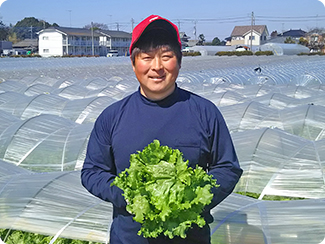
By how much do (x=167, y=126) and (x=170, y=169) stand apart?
0.34 metres

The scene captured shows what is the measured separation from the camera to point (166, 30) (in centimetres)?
269

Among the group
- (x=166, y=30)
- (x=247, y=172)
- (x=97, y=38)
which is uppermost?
(x=97, y=38)

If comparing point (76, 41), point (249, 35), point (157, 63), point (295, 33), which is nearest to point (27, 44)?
point (76, 41)

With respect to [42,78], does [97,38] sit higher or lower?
higher

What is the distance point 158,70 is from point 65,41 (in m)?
62.1

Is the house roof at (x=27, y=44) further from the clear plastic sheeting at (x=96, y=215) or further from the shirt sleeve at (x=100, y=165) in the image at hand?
the shirt sleeve at (x=100, y=165)

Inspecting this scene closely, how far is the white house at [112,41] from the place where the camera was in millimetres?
67562

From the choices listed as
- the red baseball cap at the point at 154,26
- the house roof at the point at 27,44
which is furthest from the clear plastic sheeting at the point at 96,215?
the house roof at the point at 27,44

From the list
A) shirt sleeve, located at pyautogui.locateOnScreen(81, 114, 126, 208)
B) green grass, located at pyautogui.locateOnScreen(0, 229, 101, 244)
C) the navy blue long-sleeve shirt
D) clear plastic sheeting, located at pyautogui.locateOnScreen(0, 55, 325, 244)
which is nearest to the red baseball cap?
the navy blue long-sleeve shirt

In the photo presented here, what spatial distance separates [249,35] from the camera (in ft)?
296

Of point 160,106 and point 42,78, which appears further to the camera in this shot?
point 42,78

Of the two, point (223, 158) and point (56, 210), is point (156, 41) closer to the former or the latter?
point (223, 158)

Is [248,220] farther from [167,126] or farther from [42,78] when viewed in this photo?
[42,78]

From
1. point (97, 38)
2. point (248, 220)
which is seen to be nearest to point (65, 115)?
point (248, 220)
